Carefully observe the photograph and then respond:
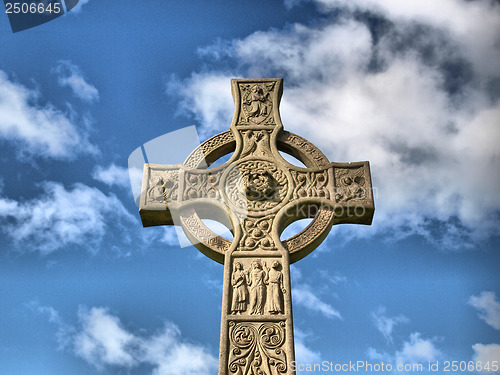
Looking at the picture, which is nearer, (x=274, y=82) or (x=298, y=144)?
(x=298, y=144)

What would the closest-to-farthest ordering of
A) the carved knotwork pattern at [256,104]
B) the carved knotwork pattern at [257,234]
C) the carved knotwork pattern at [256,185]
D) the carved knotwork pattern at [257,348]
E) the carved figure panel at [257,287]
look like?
the carved knotwork pattern at [257,348] < the carved figure panel at [257,287] < the carved knotwork pattern at [257,234] < the carved knotwork pattern at [256,185] < the carved knotwork pattern at [256,104]

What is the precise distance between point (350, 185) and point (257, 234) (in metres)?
1.38

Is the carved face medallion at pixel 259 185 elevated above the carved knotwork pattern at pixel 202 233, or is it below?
above

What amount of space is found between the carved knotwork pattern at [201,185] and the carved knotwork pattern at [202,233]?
0.31 meters

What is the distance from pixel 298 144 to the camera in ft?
21.3

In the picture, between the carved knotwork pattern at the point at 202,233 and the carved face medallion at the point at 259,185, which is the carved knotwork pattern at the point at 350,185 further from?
the carved knotwork pattern at the point at 202,233

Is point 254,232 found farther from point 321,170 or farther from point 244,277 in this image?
point 321,170

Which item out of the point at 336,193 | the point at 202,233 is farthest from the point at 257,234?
the point at 336,193

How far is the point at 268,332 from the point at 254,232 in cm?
119

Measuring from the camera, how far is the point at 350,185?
19.9 feet

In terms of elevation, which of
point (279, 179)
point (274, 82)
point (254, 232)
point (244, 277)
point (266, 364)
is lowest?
point (266, 364)

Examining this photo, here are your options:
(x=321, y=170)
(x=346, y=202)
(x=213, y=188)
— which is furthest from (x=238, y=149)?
(x=346, y=202)

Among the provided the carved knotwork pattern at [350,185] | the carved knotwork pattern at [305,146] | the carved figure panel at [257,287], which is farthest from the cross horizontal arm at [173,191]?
the carved knotwork pattern at [350,185]

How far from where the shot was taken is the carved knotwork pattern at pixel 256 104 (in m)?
6.64
